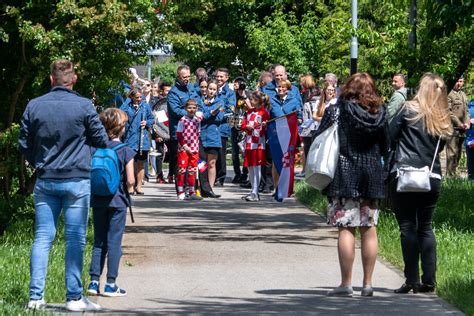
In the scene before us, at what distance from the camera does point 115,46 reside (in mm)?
14000

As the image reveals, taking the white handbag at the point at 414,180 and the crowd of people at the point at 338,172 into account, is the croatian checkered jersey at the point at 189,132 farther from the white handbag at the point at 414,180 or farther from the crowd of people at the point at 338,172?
the white handbag at the point at 414,180

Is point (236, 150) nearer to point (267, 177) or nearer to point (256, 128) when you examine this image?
point (267, 177)

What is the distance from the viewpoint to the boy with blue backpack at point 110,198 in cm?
998

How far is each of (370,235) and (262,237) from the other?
4.08 metres

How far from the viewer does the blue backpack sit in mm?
9945

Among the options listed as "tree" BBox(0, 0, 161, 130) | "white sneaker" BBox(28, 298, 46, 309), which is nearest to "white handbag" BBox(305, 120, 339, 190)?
"white sneaker" BBox(28, 298, 46, 309)

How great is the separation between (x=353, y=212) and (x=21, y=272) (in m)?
2.66

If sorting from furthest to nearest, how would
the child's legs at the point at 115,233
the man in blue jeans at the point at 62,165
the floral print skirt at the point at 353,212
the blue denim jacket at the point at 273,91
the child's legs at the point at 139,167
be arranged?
1. the child's legs at the point at 139,167
2. the blue denim jacket at the point at 273,91
3. the child's legs at the point at 115,233
4. the floral print skirt at the point at 353,212
5. the man in blue jeans at the point at 62,165

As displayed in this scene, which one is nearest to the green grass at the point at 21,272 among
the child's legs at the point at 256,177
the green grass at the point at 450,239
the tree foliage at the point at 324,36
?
the green grass at the point at 450,239

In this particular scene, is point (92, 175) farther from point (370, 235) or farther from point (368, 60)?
point (368, 60)

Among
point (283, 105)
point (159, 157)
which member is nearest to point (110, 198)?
point (283, 105)

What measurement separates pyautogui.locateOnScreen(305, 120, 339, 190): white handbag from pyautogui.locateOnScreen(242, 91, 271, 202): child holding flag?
912cm

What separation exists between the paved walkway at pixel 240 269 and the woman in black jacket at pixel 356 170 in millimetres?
317

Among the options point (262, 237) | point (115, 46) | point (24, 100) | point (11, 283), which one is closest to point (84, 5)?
point (115, 46)
